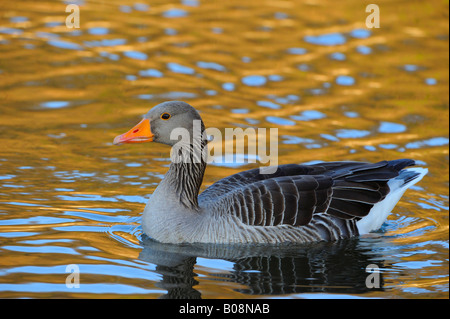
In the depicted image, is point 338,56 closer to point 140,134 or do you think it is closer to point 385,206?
point 385,206

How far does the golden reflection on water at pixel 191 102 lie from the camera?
1028cm

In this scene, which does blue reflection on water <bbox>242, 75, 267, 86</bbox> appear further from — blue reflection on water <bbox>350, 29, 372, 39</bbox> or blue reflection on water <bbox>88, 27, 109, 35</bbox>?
blue reflection on water <bbox>88, 27, 109, 35</bbox>

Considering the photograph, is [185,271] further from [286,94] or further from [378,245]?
[286,94]

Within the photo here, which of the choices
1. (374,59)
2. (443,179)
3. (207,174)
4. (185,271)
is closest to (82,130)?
(207,174)

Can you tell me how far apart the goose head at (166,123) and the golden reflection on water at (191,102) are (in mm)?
1454

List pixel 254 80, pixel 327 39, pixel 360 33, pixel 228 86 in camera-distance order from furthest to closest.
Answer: pixel 360 33
pixel 327 39
pixel 254 80
pixel 228 86

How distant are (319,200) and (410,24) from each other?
12.5m

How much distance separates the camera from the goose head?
10578 millimetres

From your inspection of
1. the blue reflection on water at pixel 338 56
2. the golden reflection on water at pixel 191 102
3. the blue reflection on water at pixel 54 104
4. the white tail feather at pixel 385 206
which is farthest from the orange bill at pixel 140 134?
the blue reflection on water at pixel 338 56

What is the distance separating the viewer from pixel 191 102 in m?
16.2

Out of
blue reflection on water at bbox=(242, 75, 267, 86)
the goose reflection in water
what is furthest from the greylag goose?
blue reflection on water at bbox=(242, 75, 267, 86)

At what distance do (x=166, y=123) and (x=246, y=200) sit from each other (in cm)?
157

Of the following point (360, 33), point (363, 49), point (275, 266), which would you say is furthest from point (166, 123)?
point (360, 33)

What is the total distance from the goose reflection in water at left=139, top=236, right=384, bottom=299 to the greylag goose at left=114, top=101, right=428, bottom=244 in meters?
0.15
